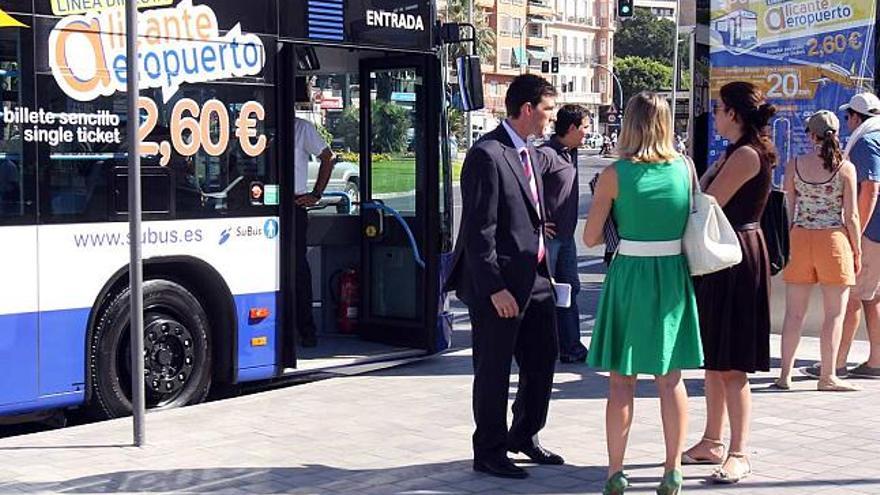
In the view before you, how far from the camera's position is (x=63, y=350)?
7992 millimetres

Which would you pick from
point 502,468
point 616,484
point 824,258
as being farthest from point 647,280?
point 824,258

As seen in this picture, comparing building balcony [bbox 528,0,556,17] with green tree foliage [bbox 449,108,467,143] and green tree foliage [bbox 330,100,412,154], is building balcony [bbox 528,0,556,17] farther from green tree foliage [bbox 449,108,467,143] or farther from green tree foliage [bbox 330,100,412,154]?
green tree foliage [bbox 330,100,412,154]

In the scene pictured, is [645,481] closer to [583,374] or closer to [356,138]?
[583,374]

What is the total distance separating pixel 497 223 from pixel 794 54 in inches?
207

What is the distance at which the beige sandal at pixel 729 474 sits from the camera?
6.64 m

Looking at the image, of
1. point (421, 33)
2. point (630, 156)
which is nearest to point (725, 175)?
point (630, 156)

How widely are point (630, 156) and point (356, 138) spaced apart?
5325 millimetres

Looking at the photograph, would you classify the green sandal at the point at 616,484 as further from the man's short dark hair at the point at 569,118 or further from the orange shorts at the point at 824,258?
the man's short dark hair at the point at 569,118

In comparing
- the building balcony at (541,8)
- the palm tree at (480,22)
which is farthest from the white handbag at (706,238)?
the building balcony at (541,8)

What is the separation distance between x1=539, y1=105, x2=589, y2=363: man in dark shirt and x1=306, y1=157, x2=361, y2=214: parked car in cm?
188

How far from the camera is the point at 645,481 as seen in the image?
22.1 feet

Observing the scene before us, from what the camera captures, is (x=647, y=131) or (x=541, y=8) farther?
(x=541, y=8)

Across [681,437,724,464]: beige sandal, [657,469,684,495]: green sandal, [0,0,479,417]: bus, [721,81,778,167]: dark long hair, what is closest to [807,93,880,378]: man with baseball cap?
[721,81,778,167]: dark long hair

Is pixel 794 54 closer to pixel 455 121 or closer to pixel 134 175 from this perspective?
pixel 134 175
